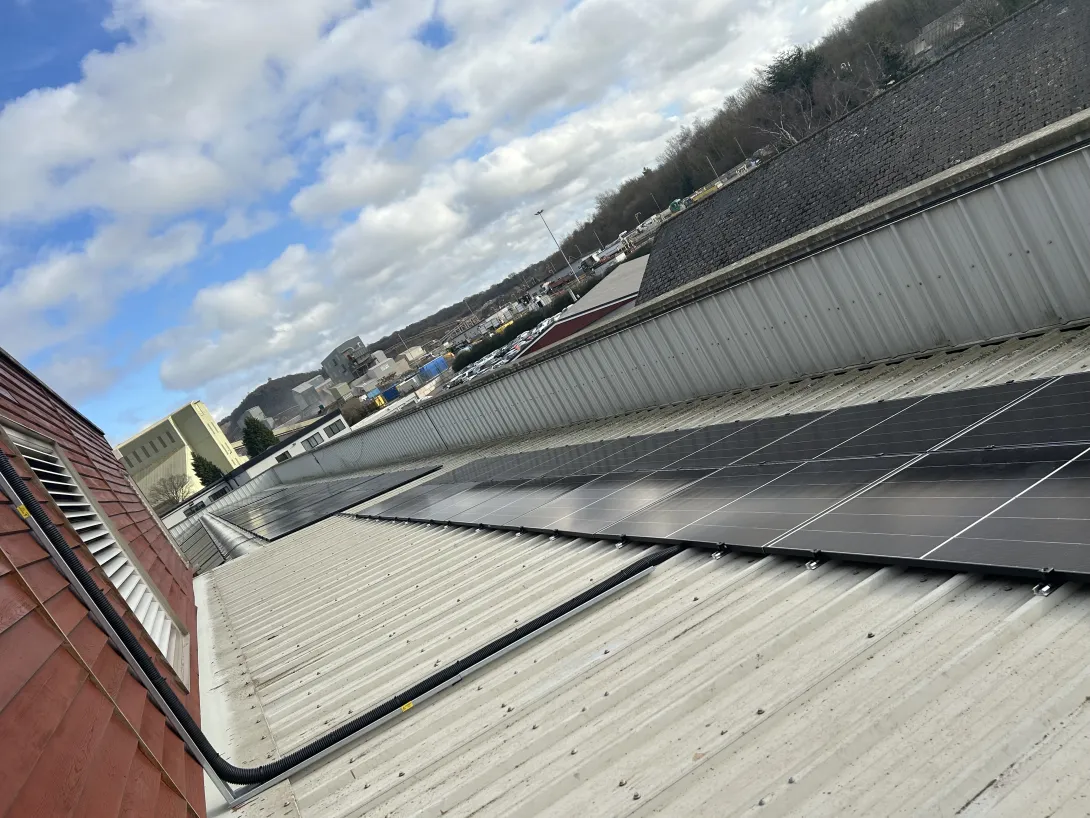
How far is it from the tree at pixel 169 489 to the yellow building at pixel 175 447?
0.57 meters

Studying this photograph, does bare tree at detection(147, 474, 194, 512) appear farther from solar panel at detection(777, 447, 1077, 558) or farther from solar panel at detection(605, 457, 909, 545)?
solar panel at detection(777, 447, 1077, 558)

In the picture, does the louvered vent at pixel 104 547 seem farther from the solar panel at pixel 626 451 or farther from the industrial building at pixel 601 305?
the industrial building at pixel 601 305

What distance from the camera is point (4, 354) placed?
13.3m

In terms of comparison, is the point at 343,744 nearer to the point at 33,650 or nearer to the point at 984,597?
the point at 33,650

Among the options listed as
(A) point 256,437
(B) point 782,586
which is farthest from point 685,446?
(A) point 256,437

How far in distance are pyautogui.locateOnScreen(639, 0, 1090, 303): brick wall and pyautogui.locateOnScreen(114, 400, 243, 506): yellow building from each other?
77.5 metres

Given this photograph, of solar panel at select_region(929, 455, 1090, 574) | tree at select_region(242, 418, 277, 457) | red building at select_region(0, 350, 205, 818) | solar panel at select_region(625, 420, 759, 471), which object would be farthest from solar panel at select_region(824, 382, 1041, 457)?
tree at select_region(242, 418, 277, 457)

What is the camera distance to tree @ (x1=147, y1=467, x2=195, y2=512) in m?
83.6

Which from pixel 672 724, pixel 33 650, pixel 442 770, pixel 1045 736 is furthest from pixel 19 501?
pixel 1045 736

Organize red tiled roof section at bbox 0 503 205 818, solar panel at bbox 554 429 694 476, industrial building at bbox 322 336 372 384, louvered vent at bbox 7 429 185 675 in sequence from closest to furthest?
red tiled roof section at bbox 0 503 205 818
louvered vent at bbox 7 429 185 675
solar panel at bbox 554 429 694 476
industrial building at bbox 322 336 372 384

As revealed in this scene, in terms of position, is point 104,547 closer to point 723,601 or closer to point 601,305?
point 723,601

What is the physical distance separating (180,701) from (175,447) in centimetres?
9845

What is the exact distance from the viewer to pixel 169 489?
85000mm

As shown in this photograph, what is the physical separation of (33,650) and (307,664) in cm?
453
